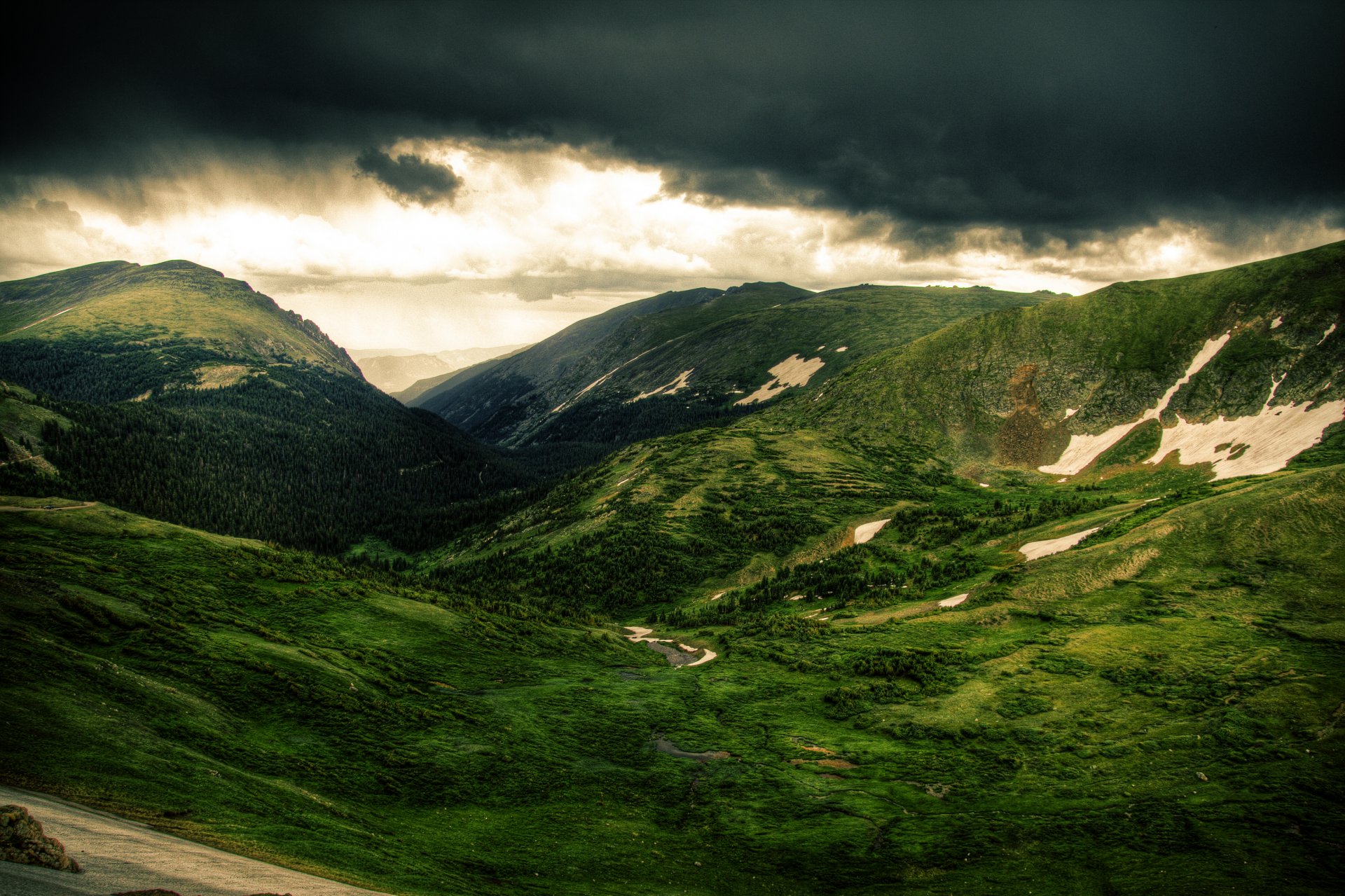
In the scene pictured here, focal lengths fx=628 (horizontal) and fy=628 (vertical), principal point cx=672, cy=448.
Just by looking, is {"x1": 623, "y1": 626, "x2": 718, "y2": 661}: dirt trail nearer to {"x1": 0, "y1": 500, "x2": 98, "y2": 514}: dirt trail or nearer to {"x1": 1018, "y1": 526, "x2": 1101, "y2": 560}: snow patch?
{"x1": 1018, "y1": 526, "x2": 1101, "y2": 560}: snow patch

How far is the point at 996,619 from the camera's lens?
96.5 m

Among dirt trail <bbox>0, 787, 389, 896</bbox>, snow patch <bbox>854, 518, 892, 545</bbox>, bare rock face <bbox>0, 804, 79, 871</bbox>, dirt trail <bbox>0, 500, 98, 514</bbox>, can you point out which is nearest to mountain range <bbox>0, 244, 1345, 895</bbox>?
dirt trail <bbox>0, 500, 98, 514</bbox>

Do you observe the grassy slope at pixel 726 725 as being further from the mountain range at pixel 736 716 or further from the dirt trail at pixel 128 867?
the dirt trail at pixel 128 867

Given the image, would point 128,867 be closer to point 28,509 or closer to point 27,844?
point 27,844

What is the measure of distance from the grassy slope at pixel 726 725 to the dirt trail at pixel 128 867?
2775 mm

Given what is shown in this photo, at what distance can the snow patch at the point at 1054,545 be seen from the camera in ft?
372

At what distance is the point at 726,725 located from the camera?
247ft

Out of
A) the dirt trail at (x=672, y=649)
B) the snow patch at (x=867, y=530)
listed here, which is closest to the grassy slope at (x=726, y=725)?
the dirt trail at (x=672, y=649)

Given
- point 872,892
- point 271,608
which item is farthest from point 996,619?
point 271,608

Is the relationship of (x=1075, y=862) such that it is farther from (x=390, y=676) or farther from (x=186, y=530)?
(x=186, y=530)

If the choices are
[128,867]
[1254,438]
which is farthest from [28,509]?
[1254,438]

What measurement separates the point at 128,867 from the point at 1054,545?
5149 inches

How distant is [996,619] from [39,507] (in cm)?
15208

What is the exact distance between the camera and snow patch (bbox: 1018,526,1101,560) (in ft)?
372
